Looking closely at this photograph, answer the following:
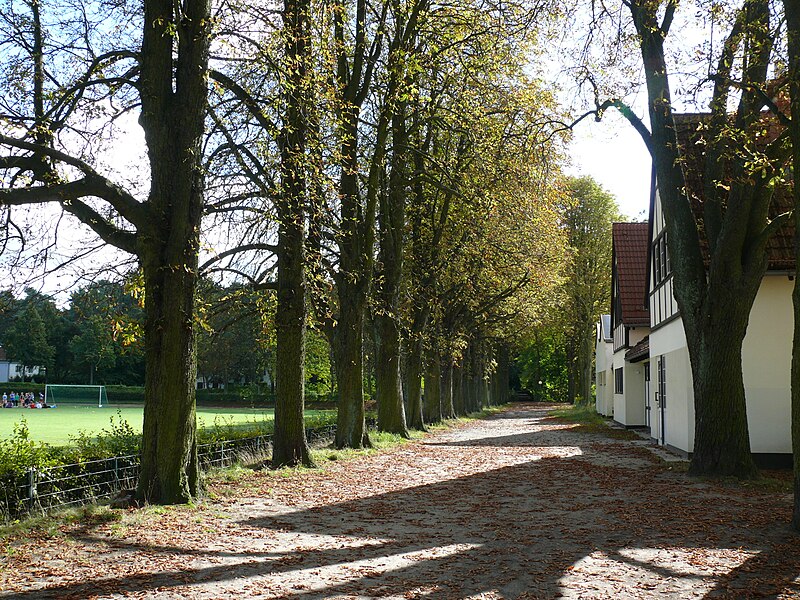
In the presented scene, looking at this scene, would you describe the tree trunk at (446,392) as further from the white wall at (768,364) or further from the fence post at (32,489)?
the fence post at (32,489)

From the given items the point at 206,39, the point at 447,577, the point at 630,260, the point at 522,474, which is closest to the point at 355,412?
the point at 522,474

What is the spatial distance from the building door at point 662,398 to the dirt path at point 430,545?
374 inches

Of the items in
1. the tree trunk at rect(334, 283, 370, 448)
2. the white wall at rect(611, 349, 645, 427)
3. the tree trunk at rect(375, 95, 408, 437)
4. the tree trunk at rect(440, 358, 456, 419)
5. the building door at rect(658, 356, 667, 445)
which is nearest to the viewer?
the tree trunk at rect(334, 283, 370, 448)

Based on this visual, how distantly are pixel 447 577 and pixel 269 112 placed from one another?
957cm

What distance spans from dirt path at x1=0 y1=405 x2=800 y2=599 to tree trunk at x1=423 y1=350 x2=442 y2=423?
21165 mm

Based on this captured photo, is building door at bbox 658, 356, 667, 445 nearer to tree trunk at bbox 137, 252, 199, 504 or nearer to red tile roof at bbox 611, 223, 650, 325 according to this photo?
red tile roof at bbox 611, 223, 650, 325

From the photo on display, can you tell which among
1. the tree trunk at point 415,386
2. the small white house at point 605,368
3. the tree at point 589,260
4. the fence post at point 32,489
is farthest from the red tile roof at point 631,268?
the fence post at point 32,489

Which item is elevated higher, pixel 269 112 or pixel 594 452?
pixel 269 112

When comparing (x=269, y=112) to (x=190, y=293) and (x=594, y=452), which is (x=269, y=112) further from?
(x=594, y=452)

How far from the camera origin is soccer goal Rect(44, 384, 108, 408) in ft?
228

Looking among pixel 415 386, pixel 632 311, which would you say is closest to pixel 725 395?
pixel 415 386

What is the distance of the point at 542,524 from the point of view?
10797mm

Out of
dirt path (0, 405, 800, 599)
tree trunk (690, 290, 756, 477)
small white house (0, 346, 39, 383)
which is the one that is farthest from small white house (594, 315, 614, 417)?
small white house (0, 346, 39, 383)

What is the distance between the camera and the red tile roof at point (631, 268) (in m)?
36.1
